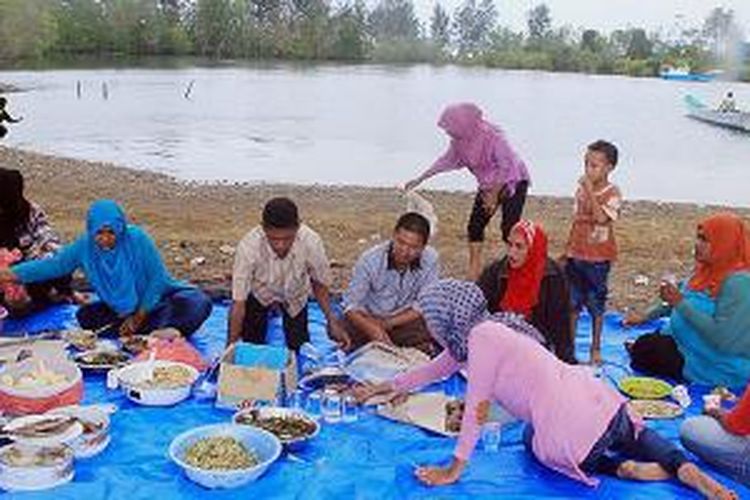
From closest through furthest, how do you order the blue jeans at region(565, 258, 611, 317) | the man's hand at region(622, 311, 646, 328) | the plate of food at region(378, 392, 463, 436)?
the plate of food at region(378, 392, 463, 436) < the blue jeans at region(565, 258, 611, 317) < the man's hand at region(622, 311, 646, 328)

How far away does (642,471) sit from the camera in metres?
3.18

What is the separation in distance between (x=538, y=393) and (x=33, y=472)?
167 centimetres

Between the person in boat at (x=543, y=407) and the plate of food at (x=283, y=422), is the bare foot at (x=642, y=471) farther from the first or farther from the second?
the plate of food at (x=283, y=422)

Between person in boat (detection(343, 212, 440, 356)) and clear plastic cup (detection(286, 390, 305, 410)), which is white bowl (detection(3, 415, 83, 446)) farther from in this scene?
person in boat (detection(343, 212, 440, 356))

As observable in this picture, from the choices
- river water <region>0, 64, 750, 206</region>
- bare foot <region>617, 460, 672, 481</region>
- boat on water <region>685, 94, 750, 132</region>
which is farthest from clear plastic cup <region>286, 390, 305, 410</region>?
boat on water <region>685, 94, 750, 132</region>

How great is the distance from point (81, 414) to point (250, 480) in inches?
29.2

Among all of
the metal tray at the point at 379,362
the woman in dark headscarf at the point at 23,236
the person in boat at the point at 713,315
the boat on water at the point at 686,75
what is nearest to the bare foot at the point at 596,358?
the person in boat at the point at 713,315

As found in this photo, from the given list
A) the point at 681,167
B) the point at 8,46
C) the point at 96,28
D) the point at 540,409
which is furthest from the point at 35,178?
the point at 96,28

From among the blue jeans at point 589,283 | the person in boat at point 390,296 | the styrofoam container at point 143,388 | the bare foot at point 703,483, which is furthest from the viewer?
the blue jeans at point 589,283

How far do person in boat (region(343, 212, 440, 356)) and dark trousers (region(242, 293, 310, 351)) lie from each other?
9.2 inches

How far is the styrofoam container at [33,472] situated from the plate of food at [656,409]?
2.33m

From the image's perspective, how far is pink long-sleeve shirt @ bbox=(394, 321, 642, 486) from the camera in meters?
2.92

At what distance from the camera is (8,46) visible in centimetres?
4709

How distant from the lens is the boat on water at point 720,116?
93.5 ft
